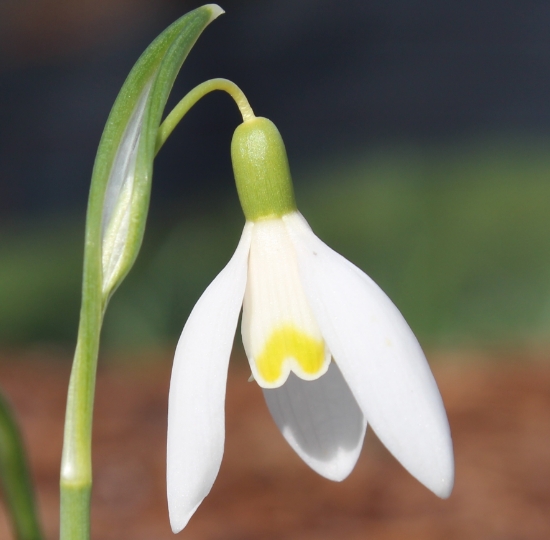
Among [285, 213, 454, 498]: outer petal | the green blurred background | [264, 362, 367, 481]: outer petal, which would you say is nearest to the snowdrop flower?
[285, 213, 454, 498]: outer petal

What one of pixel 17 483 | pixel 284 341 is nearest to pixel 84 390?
pixel 284 341

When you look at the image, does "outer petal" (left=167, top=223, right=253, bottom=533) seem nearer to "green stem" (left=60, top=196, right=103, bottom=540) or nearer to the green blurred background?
"green stem" (left=60, top=196, right=103, bottom=540)

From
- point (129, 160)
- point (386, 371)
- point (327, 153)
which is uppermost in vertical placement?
point (327, 153)

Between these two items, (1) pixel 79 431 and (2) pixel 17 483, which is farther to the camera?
(2) pixel 17 483

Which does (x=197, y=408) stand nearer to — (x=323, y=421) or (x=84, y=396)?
(x=84, y=396)

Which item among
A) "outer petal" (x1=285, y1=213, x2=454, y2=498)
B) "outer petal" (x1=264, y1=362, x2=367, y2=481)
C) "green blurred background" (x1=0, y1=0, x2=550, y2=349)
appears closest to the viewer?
"outer petal" (x1=285, y1=213, x2=454, y2=498)

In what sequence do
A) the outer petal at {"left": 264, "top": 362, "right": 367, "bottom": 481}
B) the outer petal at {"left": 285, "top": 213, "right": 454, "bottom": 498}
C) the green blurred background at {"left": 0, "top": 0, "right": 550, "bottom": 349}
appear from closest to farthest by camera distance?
the outer petal at {"left": 285, "top": 213, "right": 454, "bottom": 498} → the outer petal at {"left": 264, "top": 362, "right": 367, "bottom": 481} → the green blurred background at {"left": 0, "top": 0, "right": 550, "bottom": 349}
